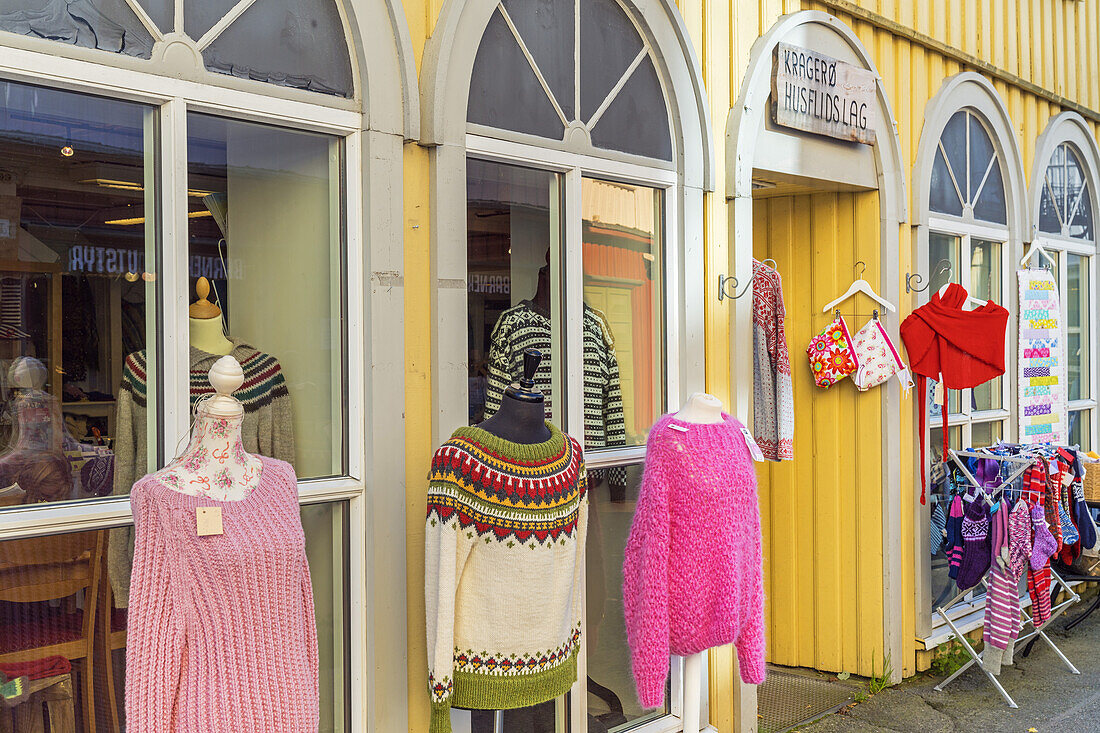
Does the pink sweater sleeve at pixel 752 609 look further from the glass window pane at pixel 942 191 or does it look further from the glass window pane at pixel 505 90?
the glass window pane at pixel 942 191

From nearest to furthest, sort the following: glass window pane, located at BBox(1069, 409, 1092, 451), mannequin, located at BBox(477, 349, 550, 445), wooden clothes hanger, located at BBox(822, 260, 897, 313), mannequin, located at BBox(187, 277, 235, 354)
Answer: mannequin, located at BBox(187, 277, 235, 354) < mannequin, located at BBox(477, 349, 550, 445) < wooden clothes hanger, located at BBox(822, 260, 897, 313) < glass window pane, located at BBox(1069, 409, 1092, 451)

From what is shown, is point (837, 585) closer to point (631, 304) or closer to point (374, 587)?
point (631, 304)

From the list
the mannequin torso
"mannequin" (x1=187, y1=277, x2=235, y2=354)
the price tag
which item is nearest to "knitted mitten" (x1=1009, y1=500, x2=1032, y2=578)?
the price tag

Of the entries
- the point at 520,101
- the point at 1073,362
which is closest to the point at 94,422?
the point at 520,101

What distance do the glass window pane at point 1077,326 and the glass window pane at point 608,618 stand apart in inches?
203

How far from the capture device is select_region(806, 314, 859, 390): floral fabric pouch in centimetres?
550

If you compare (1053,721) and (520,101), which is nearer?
(520,101)

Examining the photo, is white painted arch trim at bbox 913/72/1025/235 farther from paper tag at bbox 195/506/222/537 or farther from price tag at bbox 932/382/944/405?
paper tag at bbox 195/506/222/537

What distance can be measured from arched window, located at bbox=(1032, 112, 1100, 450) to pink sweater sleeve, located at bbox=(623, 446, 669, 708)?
16.8ft

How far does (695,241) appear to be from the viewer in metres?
4.39

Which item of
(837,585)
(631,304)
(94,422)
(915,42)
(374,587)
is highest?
(915,42)

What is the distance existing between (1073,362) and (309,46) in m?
6.86

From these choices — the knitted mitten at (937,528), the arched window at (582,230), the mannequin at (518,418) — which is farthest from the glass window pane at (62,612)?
the knitted mitten at (937,528)

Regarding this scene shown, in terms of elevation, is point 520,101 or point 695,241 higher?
point 520,101
